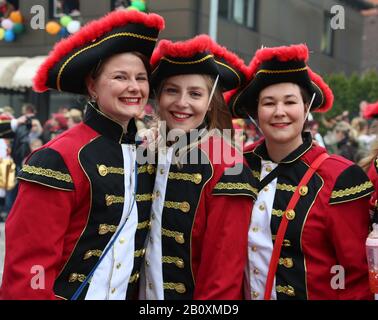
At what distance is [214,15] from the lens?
42.1ft

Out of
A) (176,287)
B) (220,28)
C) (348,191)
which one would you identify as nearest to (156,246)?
(176,287)

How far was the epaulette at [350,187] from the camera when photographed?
2939 mm

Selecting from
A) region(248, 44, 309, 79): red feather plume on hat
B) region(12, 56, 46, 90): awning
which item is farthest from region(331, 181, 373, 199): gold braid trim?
region(12, 56, 46, 90): awning

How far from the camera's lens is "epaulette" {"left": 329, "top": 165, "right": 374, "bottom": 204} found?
9.64ft

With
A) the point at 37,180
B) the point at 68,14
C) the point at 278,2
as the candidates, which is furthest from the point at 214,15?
the point at 37,180

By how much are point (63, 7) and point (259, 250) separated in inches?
549

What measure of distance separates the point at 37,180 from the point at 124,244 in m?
0.52

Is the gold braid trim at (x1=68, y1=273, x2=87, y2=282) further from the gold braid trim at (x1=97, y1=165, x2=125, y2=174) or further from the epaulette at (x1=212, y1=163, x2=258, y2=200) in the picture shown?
the epaulette at (x1=212, y1=163, x2=258, y2=200)

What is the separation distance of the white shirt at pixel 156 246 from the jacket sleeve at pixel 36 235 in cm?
53

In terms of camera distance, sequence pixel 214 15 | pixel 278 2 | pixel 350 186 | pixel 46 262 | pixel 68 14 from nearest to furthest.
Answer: pixel 46 262, pixel 350 186, pixel 214 15, pixel 68 14, pixel 278 2

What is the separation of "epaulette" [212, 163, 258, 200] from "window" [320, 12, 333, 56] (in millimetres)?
19736

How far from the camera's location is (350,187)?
2.97 metres

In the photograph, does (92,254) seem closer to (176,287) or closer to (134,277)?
(134,277)
